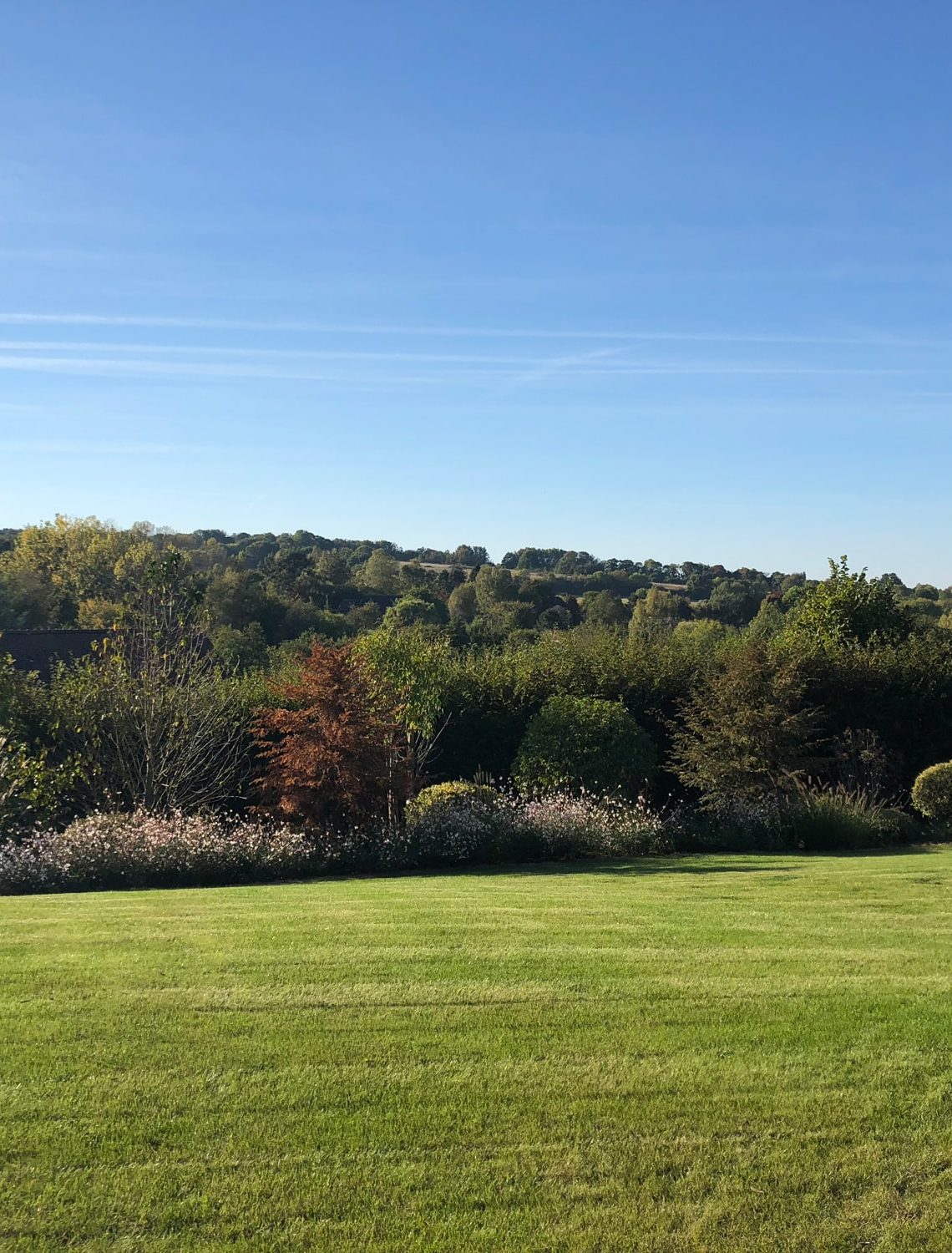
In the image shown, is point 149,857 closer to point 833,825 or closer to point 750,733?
point 833,825

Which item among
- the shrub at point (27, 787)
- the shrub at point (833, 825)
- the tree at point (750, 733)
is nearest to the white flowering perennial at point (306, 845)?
the shrub at point (27, 787)

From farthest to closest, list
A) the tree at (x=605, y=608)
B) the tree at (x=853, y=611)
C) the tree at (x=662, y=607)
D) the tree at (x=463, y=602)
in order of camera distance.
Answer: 1. the tree at (x=463, y=602)
2. the tree at (x=662, y=607)
3. the tree at (x=605, y=608)
4. the tree at (x=853, y=611)

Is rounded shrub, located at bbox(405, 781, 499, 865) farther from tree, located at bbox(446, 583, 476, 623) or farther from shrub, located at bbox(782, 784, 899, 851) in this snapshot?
tree, located at bbox(446, 583, 476, 623)

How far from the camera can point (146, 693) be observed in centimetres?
1549

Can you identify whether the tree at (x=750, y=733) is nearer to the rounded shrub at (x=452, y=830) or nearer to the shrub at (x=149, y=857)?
the rounded shrub at (x=452, y=830)

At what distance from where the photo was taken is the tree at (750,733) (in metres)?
16.4

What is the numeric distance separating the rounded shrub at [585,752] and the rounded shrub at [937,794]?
4079 millimetres

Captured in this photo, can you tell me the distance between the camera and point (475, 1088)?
4.75m

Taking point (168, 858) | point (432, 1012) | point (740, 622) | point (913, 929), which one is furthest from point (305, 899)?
point (740, 622)

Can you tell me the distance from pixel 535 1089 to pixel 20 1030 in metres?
2.55

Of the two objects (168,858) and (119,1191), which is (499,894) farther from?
(119,1191)

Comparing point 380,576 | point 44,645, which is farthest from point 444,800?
point 380,576

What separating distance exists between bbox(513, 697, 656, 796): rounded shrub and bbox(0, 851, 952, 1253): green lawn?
859cm

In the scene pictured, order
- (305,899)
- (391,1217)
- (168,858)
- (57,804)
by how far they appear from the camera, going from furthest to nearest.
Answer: (57,804) < (168,858) < (305,899) < (391,1217)
